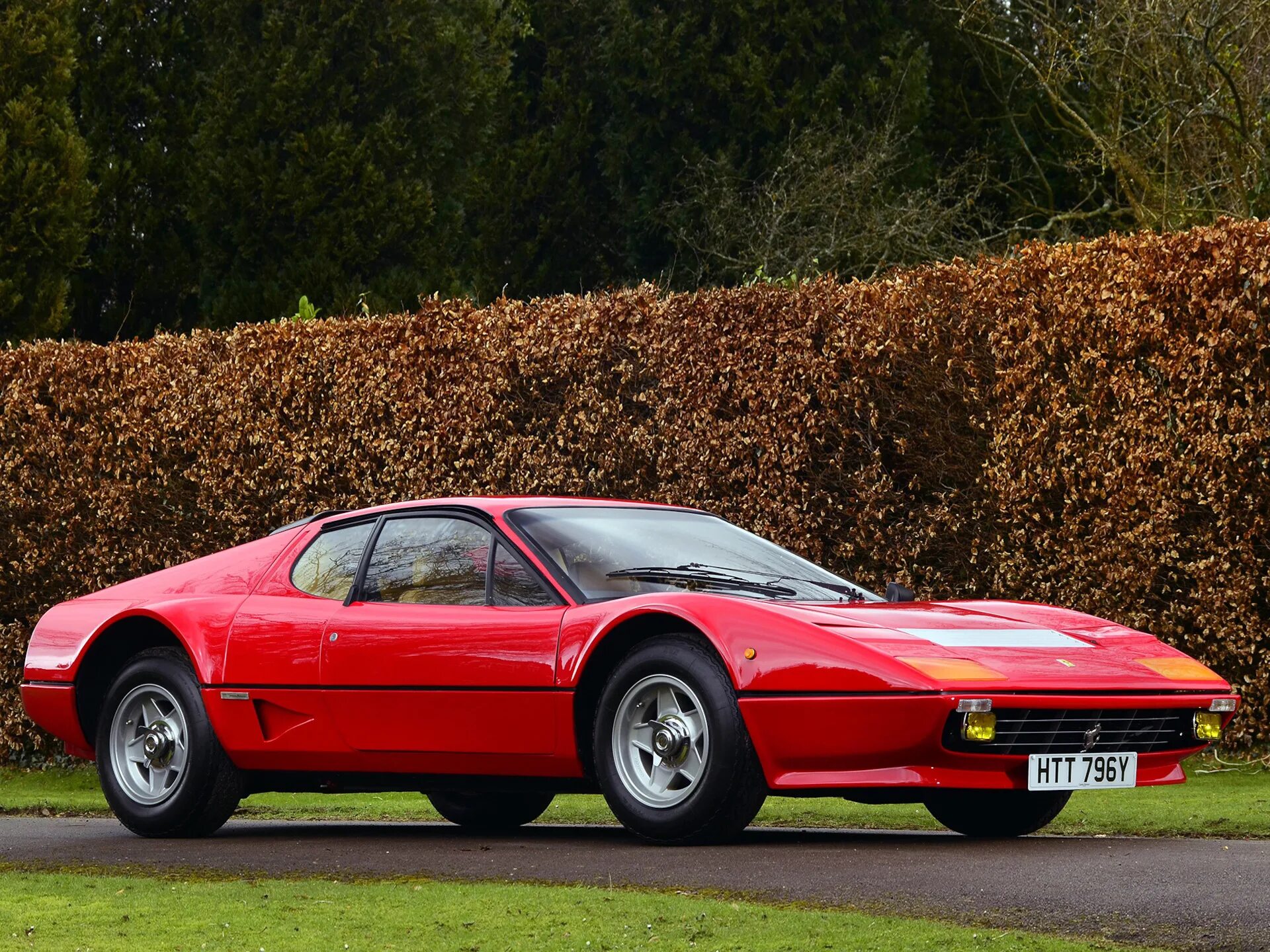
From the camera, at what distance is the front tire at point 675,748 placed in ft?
23.2

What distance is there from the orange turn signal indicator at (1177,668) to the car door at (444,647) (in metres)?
2.27

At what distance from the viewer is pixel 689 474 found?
11.8 meters

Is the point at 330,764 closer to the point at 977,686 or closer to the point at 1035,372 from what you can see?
the point at 977,686

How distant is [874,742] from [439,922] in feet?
6.28

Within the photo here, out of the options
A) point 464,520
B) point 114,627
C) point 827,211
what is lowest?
point 114,627

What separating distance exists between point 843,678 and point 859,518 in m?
4.24

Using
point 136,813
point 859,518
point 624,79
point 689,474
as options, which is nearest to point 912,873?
point 136,813

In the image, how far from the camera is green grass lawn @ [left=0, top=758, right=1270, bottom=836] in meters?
8.48

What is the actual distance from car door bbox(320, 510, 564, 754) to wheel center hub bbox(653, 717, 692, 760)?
1.61 ft

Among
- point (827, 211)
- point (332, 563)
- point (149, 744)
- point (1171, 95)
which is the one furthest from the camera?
point (827, 211)

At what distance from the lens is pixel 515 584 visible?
26.1 feet

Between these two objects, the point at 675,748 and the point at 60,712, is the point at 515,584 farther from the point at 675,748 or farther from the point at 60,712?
the point at 60,712

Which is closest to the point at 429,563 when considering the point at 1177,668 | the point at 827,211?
the point at 1177,668

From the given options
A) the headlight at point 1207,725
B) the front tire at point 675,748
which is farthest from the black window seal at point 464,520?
the headlight at point 1207,725
